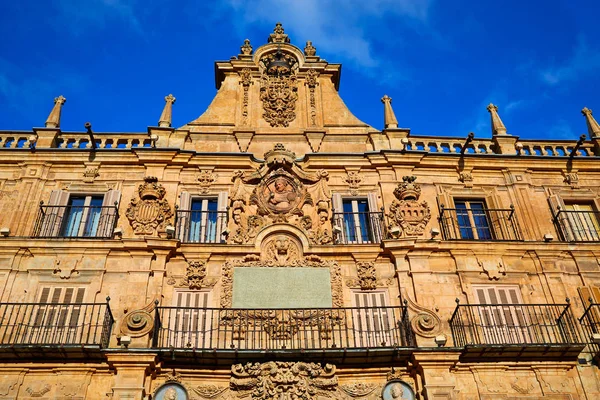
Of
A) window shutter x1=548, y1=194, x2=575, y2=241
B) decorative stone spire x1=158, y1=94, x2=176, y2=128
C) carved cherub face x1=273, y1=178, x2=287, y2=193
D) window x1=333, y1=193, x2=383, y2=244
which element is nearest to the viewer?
window x1=333, y1=193, x2=383, y2=244

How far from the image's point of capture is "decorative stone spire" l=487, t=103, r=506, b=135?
1939cm

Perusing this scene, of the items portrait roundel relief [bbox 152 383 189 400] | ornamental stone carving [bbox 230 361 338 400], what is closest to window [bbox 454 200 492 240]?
ornamental stone carving [bbox 230 361 338 400]

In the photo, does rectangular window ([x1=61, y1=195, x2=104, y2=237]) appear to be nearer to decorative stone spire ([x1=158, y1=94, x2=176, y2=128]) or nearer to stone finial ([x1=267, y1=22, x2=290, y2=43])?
decorative stone spire ([x1=158, y1=94, x2=176, y2=128])

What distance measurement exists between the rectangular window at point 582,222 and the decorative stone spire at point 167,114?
41.1 ft

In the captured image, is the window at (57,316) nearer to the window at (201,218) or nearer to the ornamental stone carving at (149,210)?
the ornamental stone carving at (149,210)

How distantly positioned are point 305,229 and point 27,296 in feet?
24.7

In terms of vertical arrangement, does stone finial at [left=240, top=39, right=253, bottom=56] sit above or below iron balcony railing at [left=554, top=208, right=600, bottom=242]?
above

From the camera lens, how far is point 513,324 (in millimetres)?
15281

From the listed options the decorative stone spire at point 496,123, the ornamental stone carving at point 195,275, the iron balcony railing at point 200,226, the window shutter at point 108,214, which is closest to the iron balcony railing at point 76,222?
the window shutter at point 108,214

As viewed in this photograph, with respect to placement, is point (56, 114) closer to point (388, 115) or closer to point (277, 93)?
point (277, 93)

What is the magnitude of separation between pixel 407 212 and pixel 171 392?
8.07 metres

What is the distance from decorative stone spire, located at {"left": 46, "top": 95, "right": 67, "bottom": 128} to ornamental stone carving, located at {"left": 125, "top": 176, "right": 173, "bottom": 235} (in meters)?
4.13

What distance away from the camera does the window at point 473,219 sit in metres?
17.2

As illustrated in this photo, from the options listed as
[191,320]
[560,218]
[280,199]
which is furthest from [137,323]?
[560,218]
